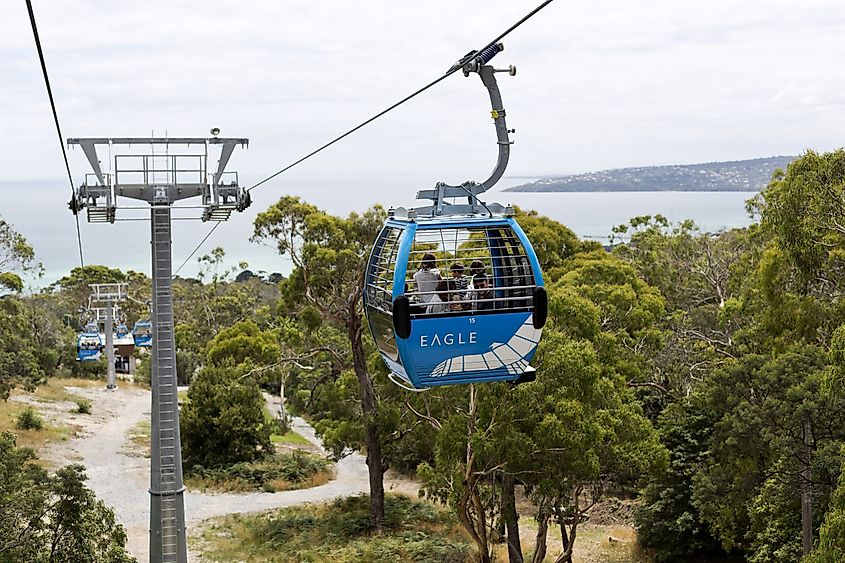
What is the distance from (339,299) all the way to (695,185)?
86.8 m

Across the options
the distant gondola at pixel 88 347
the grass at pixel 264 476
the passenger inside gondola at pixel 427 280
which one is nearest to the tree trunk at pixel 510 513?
the passenger inside gondola at pixel 427 280

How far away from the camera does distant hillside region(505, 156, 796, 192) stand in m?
96.1

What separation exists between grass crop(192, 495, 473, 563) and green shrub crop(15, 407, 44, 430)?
10610 mm

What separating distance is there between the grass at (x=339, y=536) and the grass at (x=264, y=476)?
9.57 feet

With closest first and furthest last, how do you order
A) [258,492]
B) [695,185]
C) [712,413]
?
1. [712,413]
2. [258,492]
3. [695,185]

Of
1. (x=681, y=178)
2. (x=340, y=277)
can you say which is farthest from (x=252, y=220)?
(x=681, y=178)

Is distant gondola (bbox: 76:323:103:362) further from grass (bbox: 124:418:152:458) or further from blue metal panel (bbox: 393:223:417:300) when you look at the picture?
blue metal panel (bbox: 393:223:417:300)

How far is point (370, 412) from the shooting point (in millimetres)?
21875

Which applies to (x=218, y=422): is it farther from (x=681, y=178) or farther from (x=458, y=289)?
(x=681, y=178)

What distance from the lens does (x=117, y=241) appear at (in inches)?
7746

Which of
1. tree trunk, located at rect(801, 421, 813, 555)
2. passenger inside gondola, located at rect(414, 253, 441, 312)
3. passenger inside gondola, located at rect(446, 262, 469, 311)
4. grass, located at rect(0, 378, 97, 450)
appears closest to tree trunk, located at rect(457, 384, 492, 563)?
tree trunk, located at rect(801, 421, 813, 555)

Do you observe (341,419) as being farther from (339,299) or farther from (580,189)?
(580,189)

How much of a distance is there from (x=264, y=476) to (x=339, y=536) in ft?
20.8

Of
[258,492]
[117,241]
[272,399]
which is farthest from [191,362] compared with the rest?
[117,241]
